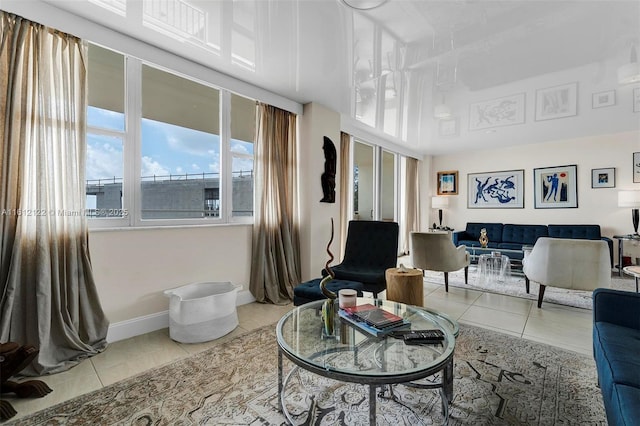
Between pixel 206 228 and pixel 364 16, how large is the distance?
234cm

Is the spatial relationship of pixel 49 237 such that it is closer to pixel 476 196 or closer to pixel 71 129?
pixel 71 129

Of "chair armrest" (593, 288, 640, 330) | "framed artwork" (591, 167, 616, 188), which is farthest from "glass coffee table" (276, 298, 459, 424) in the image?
"framed artwork" (591, 167, 616, 188)

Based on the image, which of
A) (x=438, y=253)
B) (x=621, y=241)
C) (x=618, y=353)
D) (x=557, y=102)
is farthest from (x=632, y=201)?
(x=618, y=353)

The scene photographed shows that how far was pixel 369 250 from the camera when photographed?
3.30m

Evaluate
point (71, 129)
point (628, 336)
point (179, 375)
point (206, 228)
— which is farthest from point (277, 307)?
point (628, 336)

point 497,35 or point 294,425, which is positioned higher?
point 497,35

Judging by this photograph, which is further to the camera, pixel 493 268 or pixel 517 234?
pixel 517 234

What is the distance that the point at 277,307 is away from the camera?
3189 mm

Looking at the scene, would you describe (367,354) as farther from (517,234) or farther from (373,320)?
(517,234)

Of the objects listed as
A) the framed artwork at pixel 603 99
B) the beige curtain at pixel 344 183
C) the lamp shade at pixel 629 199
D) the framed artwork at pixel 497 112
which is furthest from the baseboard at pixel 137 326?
the lamp shade at pixel 629 199

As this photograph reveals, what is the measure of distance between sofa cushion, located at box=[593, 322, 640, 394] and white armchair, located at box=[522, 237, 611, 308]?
5.27ft

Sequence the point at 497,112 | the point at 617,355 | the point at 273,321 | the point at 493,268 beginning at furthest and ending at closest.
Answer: the point at 493,268 < the point at 497,112 < the point at 273,321 < the point at 617,355

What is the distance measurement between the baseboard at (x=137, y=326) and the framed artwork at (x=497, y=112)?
4411mm

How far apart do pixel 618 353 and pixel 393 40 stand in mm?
2362
